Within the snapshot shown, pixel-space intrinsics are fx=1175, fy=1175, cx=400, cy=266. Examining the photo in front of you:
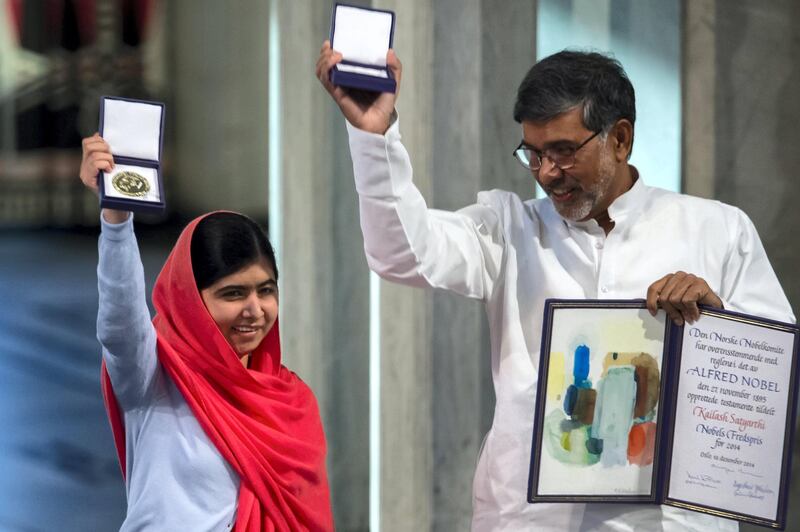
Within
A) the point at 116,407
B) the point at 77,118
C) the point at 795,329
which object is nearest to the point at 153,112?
the point at 116,407

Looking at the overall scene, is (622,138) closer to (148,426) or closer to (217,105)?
(148,426)

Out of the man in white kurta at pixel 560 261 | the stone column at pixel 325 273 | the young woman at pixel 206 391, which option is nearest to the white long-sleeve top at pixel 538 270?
the man in white kurta at pixel 560 261

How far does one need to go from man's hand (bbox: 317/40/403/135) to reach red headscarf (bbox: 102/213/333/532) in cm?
63

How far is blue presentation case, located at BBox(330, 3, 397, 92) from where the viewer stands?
2311 millimetres

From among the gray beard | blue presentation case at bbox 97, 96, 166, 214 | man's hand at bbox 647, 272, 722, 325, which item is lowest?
man's hand at bbox 647, 272, 722, 325

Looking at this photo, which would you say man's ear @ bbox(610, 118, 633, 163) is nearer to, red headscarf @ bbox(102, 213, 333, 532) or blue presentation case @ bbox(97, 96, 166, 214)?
red headscarf @ bbox(102, 213, 333, 532)

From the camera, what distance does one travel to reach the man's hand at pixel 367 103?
7.65ft

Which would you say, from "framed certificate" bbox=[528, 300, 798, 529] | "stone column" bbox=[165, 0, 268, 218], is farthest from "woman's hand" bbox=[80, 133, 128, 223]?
"stone column" bbox=[165, 0, 268, 218]

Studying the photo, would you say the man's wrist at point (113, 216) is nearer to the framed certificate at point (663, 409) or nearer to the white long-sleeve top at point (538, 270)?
the white long-sleeve top at point (538, 270)

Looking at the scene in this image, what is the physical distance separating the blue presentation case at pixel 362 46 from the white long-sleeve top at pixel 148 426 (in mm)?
569

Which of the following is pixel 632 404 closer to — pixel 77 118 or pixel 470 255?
pixel 470 255

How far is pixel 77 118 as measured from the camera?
15.9 ft
